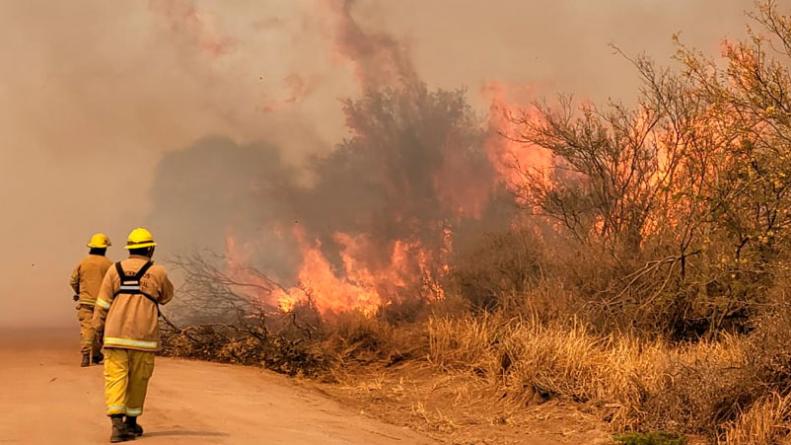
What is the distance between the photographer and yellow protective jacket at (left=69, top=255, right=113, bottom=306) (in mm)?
13969

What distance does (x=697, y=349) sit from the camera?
44.6ft

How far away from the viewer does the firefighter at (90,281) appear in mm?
13969

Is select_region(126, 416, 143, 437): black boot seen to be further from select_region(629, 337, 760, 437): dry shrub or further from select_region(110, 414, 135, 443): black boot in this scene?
select_region(629, 337, 760, 437): dry shrub

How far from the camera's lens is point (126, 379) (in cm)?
797

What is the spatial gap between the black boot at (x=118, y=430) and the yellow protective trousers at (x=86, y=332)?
6.26m

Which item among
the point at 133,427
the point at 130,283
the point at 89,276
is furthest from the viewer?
the point at 89,276

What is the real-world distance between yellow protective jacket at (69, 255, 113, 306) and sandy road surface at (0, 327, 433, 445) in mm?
1198

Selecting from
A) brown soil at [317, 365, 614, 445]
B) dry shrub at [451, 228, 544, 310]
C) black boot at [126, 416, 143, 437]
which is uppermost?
dry shrub at [451, 228, 544, 310]

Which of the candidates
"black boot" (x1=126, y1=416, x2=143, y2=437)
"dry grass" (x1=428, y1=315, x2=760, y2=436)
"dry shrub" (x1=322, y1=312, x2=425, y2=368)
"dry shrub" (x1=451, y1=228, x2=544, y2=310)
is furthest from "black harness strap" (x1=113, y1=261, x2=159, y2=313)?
"dry shrub" (x1=451, y1=228, x2=544, y2=310)

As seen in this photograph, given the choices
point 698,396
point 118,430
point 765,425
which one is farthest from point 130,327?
point 765,425

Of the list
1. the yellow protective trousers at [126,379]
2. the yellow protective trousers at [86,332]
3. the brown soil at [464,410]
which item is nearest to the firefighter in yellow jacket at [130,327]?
the yellow protective trousers at [126,379]

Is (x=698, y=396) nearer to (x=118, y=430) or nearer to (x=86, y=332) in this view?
(x=118, y=430)

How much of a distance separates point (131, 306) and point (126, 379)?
71 cm

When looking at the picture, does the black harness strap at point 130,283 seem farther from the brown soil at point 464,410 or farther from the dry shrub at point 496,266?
the dry shrub at point 496,266
